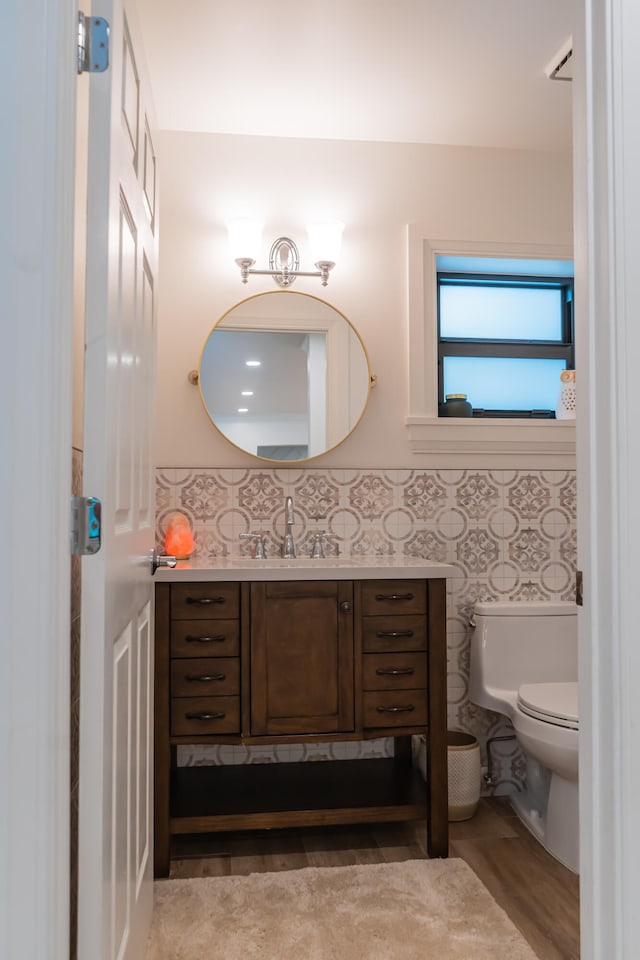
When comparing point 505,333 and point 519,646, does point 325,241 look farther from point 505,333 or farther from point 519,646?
point 519,646

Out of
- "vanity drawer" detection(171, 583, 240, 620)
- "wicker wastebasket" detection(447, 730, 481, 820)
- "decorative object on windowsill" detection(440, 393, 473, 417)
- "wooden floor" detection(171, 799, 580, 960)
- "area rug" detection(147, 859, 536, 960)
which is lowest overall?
"wooden floor" detection(171, 799, 580, 960)

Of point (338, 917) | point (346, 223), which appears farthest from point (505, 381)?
point (338, 917)

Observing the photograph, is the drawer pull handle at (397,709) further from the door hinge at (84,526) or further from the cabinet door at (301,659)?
the door hinge at (84,526)

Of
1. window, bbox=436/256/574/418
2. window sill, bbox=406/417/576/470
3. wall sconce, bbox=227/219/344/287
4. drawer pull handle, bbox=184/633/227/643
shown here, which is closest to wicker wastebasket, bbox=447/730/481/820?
drawer pull handle, bbox=184/633/227/643

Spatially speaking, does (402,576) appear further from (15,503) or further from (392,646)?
(15,503)

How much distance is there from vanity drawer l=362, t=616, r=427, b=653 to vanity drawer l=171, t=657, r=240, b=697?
42cm

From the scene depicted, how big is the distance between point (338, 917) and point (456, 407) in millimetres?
1829

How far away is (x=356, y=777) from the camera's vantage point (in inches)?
107

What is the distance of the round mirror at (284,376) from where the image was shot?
9.64 feet

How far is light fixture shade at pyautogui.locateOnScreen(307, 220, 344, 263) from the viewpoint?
9.70ft

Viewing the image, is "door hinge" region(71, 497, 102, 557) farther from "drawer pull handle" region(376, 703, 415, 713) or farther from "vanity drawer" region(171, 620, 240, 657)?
"drawer pull handle" region(376, 703, 415, 713)

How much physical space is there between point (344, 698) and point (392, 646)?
0.72ft

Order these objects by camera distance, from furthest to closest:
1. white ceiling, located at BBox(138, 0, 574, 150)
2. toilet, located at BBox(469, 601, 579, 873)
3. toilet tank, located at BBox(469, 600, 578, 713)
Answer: toilet tank, located at BBox(469, 600, 578, 713) → toilet, located at BBox(469, 601, 579, 873) → white ceiling, located at BBox(138, 0, 574, 150)

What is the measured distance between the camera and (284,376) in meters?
2.96
